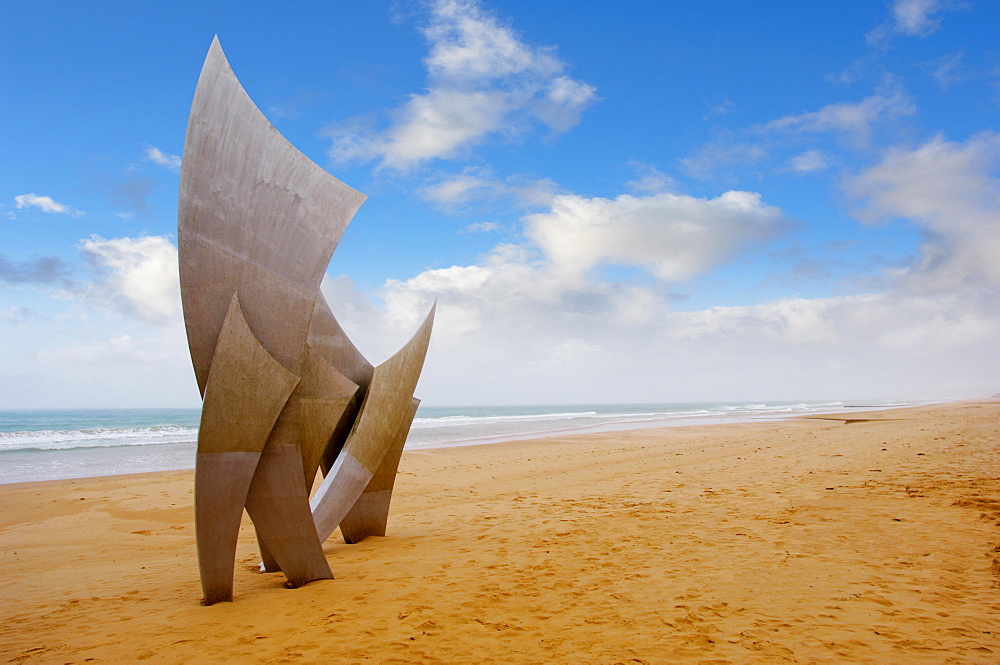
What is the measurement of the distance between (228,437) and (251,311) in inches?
46.5

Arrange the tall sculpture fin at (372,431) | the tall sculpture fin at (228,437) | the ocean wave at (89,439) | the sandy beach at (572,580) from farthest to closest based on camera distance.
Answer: the ocean wave at (89,439) → the tall sculpture fin at (372,431) → the tall sculpture fin at (228,437) → the sandy beach at (572,580)

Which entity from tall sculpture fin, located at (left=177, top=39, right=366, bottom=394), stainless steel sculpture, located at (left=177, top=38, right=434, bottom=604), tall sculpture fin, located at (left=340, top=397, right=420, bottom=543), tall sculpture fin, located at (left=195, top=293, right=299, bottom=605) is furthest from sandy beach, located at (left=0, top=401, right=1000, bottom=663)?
tall sculpture fin, located at (left=177, top=39, right=366, bottom=394)

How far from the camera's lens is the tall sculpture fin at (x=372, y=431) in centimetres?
669

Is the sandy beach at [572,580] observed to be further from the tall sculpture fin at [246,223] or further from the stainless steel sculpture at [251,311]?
the tall sculpture fin at [246,223]

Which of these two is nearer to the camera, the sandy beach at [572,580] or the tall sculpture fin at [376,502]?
the sandy beach at [572,580]

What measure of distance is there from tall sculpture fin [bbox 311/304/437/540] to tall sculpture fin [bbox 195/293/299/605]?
4.72 feet

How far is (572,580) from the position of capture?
5676 mm

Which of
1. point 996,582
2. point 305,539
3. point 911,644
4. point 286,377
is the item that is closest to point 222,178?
point 286,377

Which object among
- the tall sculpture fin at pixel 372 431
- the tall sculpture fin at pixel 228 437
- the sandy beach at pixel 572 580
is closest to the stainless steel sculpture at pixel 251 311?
the tall sculpture fin at pixel 228 437

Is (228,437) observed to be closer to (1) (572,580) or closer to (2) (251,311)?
(2) (251,311)

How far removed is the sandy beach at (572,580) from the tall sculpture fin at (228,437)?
53cm

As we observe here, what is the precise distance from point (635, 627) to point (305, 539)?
11.0 ft

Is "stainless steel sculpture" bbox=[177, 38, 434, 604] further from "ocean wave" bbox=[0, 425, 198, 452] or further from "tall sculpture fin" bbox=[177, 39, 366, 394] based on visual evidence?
"ocean wave" bbox=[0, 425, 198, 452]

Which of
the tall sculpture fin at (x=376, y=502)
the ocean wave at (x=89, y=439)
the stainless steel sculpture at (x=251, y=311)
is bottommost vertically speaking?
the ocean wave at (x=89, y=439)
